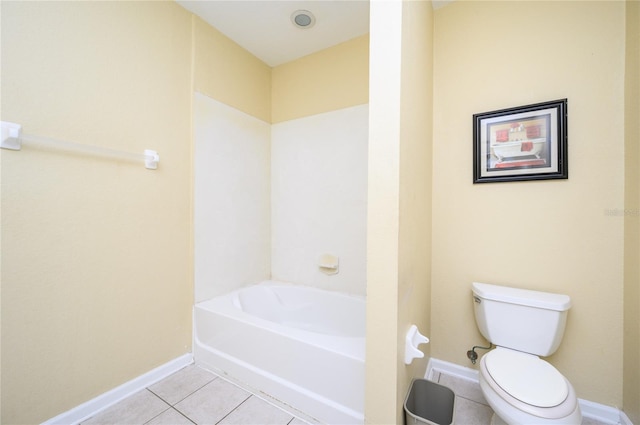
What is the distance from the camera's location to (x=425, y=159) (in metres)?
1.52

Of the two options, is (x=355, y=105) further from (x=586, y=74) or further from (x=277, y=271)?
(x=277, y=271)

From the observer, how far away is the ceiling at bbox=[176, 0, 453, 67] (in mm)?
1697

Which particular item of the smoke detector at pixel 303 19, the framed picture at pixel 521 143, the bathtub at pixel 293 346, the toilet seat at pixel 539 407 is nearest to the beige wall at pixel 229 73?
the smoke detector at pixel 303 19


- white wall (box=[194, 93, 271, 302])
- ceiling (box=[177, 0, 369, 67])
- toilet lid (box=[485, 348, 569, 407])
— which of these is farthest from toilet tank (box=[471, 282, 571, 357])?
ceiling (box=[177, 0, 369, 67])

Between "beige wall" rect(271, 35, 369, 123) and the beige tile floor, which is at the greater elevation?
"beige wall" rect(271, 35, 369, 123)

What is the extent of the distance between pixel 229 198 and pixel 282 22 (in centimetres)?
137

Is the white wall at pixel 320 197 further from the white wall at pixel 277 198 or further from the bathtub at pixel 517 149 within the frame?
the bathtub at pixel 517 149

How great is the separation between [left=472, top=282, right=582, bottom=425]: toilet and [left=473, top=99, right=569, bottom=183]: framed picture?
68 cm

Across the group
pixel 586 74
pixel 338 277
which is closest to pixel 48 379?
pixel 338 277

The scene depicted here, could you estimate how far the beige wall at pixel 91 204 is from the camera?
113 cm

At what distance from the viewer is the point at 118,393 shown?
1.45m

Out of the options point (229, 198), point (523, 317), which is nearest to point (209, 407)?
point (229, 198)

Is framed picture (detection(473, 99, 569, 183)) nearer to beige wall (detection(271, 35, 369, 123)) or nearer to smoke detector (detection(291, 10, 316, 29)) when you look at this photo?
beige wall (detection(271, 35, 369, 123))

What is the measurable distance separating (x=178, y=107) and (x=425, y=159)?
1.66 meters
